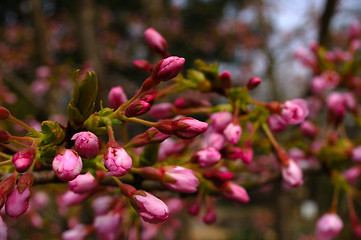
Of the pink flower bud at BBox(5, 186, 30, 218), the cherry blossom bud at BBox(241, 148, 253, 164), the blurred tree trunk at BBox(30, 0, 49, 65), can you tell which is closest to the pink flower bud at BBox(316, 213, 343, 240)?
the cherry blossom bud at BBox(241, 148, 253, 164)

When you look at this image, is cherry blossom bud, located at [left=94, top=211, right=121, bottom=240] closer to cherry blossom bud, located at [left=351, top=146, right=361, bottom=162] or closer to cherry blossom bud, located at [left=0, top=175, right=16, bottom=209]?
cherry blossom bud, located at [left=0, top=175, right=16, bottom=209]

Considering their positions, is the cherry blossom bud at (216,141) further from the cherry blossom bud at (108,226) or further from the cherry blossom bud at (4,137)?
the cherry blossom bud at (4,137)

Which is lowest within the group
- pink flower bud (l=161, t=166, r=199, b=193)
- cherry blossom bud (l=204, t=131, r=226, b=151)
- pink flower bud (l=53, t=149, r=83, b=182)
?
cherry blossom bud (l=204, t=131, r=226, b=151)

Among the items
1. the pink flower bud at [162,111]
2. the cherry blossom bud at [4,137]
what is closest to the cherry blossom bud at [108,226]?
the pink flower bud at [162,111]

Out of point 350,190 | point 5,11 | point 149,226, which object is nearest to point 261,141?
point 350,190

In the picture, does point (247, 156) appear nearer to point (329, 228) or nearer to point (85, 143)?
point (85, 143)

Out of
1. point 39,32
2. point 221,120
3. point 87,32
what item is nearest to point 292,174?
point 221,120

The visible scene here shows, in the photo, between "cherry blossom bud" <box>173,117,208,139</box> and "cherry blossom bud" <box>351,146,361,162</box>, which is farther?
"cherry blossom bud" <box>351,146,361,162</box>
